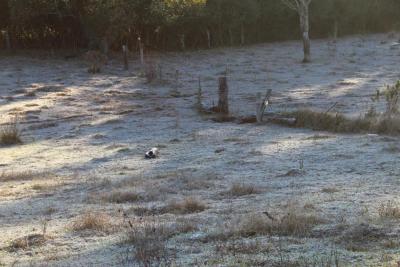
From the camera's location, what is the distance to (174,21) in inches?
1043

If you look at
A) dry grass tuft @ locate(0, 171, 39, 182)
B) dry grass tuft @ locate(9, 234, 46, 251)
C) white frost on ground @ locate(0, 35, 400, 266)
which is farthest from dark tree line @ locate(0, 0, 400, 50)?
dry grass tuft @ locate(9, 234, 46, 251)

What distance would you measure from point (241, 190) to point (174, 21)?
796 inches

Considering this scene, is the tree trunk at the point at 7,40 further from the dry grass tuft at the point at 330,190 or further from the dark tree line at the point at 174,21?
the dry grass tuft at the point at 330,190

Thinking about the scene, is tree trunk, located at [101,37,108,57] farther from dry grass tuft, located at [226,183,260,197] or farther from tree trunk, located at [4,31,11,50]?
dry grass tuft, located at [226,183,260,197]

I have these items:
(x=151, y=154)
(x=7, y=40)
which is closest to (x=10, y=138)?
(x=151, y=154)

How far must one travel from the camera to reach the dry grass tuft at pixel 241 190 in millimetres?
7148

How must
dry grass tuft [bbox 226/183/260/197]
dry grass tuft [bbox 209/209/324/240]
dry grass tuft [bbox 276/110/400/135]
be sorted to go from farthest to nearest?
1. dry grass tuft [bbox 276/110/400/135]
2. dry grass tuft [bbox 226/183/260/197]
3. dry grass tuft [bbox 209/209/324/240]

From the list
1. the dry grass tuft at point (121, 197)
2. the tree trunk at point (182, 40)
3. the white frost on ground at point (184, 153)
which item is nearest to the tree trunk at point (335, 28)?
the tree trunk at point (182, 40)

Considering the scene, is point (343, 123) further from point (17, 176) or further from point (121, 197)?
point (17, 176)

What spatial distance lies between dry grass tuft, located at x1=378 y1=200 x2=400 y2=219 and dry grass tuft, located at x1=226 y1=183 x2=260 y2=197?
1709 millimetres

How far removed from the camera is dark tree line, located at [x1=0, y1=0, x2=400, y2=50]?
81.1 ft

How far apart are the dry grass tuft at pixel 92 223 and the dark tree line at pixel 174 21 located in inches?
751

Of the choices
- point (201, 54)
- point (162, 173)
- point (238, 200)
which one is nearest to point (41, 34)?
point (201, 54)

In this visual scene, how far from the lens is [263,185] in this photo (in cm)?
763
